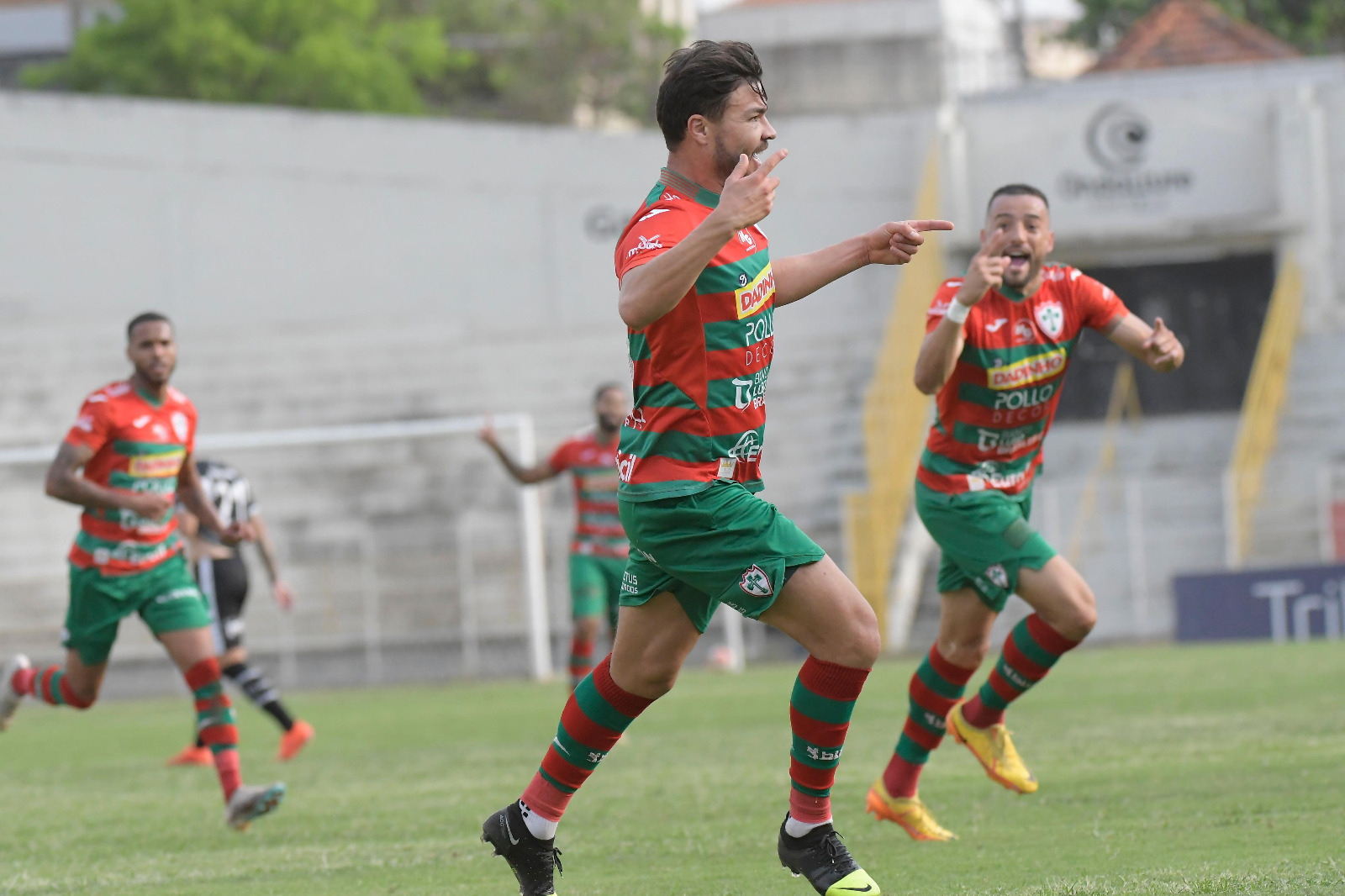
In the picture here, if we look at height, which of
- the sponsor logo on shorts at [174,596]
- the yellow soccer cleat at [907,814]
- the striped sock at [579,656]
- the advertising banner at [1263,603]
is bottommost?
the advertising banner at [1263,603]

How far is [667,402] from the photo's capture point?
496cm

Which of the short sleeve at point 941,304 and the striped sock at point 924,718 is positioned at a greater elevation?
the short sleeve at point 941,304

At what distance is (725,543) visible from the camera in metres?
4.92

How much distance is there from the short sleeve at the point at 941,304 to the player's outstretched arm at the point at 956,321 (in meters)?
0.08

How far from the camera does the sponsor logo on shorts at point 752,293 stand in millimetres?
4973

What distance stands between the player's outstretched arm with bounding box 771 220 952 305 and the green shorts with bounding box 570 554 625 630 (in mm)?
7367

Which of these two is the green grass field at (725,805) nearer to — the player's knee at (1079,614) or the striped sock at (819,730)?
the striped sock at (819,730)

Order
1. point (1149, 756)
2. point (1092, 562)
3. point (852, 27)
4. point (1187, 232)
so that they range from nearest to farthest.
→ point (1149, 756) < point (1092, 562) < point (1187, 232) < point (852, 27)

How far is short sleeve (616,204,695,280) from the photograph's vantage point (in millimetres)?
4848

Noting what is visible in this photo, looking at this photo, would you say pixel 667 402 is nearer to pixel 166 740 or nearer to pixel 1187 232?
pixel 166 740

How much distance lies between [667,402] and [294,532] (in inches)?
731

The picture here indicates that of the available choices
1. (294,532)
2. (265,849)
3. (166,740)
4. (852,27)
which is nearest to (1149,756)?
(265,849)

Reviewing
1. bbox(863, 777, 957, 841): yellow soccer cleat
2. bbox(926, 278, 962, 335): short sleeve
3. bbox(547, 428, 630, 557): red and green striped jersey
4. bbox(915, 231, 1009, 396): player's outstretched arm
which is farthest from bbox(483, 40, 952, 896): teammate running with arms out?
bbox(547, 428, 630, 557): red and green striped jersey

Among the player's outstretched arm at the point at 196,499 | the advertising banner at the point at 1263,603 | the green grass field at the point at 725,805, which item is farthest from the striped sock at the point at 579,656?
the advertising banner at the point at 1263,603
